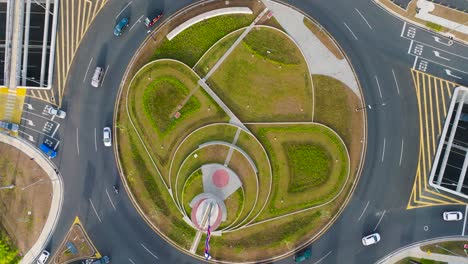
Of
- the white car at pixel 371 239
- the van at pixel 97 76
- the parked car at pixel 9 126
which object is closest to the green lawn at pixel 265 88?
the van at pixel 97 76

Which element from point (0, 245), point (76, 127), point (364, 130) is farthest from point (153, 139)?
point (364, 130)

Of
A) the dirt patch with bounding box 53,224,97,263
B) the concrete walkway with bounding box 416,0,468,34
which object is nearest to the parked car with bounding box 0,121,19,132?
the dirt patch with bounding box 53,224,97,263

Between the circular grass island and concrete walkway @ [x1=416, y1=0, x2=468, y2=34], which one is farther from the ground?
concrete walkway @ [x1=416, y1=0, x2=468, y2=34]

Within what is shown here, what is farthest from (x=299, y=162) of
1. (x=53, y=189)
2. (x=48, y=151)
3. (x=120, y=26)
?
(x=48, y=151)

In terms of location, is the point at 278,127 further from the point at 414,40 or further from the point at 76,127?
the point at 76,127

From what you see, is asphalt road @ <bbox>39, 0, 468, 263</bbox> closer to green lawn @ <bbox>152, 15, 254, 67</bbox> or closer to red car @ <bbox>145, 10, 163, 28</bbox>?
red car @ <bbox>145, 10, 163, 28</bbox>

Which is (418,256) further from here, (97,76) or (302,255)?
(97,76)
